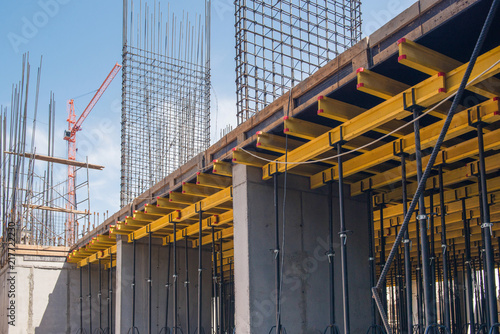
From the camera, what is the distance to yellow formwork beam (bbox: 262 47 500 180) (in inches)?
277

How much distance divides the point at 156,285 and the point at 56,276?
741 centimetres

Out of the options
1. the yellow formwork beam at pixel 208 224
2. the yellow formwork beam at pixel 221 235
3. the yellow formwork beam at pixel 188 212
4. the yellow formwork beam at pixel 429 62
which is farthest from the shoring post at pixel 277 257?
the yellow formwork beam at pixel 221 235

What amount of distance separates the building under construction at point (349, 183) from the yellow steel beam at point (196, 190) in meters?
0.05

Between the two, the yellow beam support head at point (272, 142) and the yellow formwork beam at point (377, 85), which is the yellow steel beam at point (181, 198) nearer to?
the yellow beam support head at point (272, 142)

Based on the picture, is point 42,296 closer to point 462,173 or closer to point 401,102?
point 462,173

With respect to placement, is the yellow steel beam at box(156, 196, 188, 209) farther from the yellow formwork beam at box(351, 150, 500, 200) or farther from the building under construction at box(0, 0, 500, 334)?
the yellow formwork beam at box(351, 150, 500, 200)

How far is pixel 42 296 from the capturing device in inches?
920

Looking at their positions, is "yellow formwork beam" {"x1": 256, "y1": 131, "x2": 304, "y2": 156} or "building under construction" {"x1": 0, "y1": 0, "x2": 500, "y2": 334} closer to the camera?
"building under construction" {"x1": 0, "y1": 0, "x2": 500, "y2": 334}

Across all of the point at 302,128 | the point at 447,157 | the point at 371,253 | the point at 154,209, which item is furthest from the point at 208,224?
the point at 447,157

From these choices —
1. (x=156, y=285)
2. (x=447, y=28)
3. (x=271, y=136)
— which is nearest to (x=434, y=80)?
(x=447, y=28)

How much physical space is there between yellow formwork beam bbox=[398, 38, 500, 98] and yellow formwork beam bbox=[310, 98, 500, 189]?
25 centimetres

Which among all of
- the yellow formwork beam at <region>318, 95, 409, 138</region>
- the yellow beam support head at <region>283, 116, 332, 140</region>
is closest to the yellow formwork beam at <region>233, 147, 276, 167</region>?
the yellow beam support head at <region>283, 116, 332, 140</region>

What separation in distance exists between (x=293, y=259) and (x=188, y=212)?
451cm

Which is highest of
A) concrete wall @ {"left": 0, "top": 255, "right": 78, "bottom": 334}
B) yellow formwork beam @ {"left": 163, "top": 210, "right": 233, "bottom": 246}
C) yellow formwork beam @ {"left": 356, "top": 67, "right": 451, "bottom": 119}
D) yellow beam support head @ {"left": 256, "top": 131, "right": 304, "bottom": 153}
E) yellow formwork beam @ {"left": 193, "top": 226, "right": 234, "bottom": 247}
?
yellow formwork beam @ {"left": 356, "top": 67, "right": 451, "bottom": 119}
